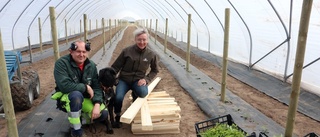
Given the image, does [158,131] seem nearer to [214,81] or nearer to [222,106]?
[222,106]

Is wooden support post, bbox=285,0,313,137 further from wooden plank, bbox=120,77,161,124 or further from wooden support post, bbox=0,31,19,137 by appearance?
wooden support post, bbox=0,31,19,137

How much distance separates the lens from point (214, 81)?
23.2 ft

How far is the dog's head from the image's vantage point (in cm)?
334

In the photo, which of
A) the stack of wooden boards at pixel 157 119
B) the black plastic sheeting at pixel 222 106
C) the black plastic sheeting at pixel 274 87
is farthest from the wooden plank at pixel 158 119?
the black plastic sheeting at pixel 274 87

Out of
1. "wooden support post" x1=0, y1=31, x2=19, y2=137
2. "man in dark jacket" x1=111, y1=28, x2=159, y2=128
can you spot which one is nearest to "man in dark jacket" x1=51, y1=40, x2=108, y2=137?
"man in dark jacket" x1=111, y1=28, x2=159, y2=128

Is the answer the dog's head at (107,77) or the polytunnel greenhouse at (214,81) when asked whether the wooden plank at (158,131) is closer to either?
the polytunnel greenhouse at (214,81)

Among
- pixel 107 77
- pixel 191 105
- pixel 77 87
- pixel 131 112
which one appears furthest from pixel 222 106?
pixel 77 87

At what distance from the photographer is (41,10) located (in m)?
13.1

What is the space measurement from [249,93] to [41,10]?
11.3m

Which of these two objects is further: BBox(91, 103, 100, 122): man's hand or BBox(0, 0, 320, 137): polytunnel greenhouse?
BBox(0, 0, 320, 137): polytunnel greenhouse

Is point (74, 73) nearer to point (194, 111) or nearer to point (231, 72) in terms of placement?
point (194, 111)

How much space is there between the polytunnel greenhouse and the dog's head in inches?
17.1

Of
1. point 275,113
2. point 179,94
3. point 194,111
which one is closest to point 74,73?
point 194,111

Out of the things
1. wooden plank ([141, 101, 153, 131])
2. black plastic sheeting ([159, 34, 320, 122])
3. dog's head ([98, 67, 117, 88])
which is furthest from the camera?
black plastic sheeting ([159, 34, 320, 122])
